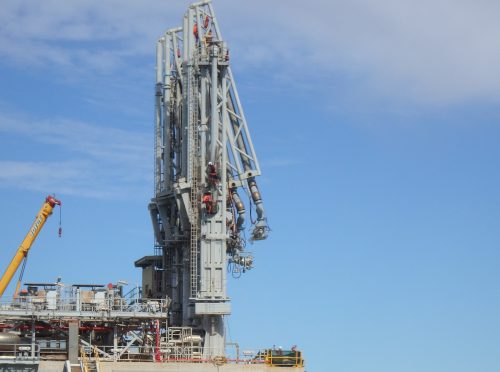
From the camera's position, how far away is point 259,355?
291 feet

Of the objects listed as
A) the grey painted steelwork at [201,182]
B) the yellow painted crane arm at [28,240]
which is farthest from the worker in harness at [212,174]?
the yellow painted crane arm at [28,240]

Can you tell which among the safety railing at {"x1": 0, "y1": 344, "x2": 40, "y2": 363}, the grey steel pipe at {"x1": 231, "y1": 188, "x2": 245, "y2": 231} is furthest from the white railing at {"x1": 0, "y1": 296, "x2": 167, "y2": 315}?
the grey steel pipe at {"x1": 231, "y1": 188, "x2": 245, "y2": 231}

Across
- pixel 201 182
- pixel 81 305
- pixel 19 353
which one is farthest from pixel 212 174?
pixel 19 353

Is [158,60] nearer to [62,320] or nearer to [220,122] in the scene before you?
[220,122]

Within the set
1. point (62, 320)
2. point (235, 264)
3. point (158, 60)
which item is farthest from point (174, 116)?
point (62, 320)

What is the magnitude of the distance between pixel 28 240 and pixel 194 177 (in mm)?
12790

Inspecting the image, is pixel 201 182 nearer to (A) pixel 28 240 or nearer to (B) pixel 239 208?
(B) pixel 239 208

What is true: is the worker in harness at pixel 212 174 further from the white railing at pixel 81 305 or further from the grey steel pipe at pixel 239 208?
the white railing at pixel 81 305

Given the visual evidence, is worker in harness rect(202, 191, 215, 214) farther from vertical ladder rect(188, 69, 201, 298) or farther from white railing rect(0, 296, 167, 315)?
white railing rect(0, 296, 167, 315)

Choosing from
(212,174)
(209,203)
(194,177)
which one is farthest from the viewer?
(194,177)

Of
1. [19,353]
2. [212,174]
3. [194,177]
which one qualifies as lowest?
[19,353]

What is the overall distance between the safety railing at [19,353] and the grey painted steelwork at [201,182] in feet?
36.9

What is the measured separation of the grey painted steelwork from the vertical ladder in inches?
2.7

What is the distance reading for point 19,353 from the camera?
87.2 metres
